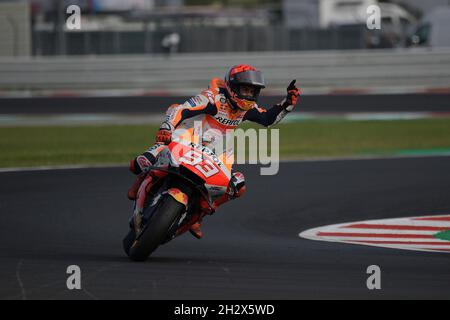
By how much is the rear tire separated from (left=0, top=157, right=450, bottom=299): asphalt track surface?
147 millimetres

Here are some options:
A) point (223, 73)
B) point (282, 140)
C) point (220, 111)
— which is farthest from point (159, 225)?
point (223, 73)

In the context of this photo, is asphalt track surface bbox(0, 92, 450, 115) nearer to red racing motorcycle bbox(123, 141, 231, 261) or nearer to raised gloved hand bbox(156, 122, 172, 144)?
red racing motorcycle bbox(123, 141, 231, 261)

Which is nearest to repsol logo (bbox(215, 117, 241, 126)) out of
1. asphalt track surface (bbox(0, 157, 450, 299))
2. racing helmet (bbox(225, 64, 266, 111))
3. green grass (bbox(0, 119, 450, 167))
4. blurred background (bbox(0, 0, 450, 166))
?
racing helmet (bbox(225, 64, 266, 111))

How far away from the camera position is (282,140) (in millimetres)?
17031

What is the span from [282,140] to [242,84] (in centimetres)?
979

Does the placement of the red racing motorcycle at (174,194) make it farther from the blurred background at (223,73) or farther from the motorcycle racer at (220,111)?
the blurred background at (223,73)

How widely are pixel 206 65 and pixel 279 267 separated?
17.9 m

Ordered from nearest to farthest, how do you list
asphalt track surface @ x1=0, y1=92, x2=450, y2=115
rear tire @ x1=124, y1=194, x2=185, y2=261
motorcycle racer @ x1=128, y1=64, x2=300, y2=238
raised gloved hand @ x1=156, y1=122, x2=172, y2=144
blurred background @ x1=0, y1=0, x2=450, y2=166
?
rear tire @ x1=124, y1=194, x2=185, y2=261 < raised gloved hand @ x1=156, y1=122, x2=172, y2=144 < motorcycle racer @ x1=128, y1=64, x2=300, y2=238 < blurred background @ x1=0, y1=0, x2=450, y2=166 < asphalt track surface @ x1=0, y1=92, x2=450, y2=115

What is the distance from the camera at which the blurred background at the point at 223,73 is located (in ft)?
61.9

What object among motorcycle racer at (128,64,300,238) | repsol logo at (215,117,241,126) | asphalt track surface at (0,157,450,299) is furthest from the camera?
repsol logo at (215,117,241,126)

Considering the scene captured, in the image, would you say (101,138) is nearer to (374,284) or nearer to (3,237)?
(3,237)

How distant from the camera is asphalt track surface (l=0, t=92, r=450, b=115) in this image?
21078mm

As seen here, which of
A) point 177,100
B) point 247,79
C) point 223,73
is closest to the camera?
point 247,79

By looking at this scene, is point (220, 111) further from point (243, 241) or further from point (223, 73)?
point (223, 73)
